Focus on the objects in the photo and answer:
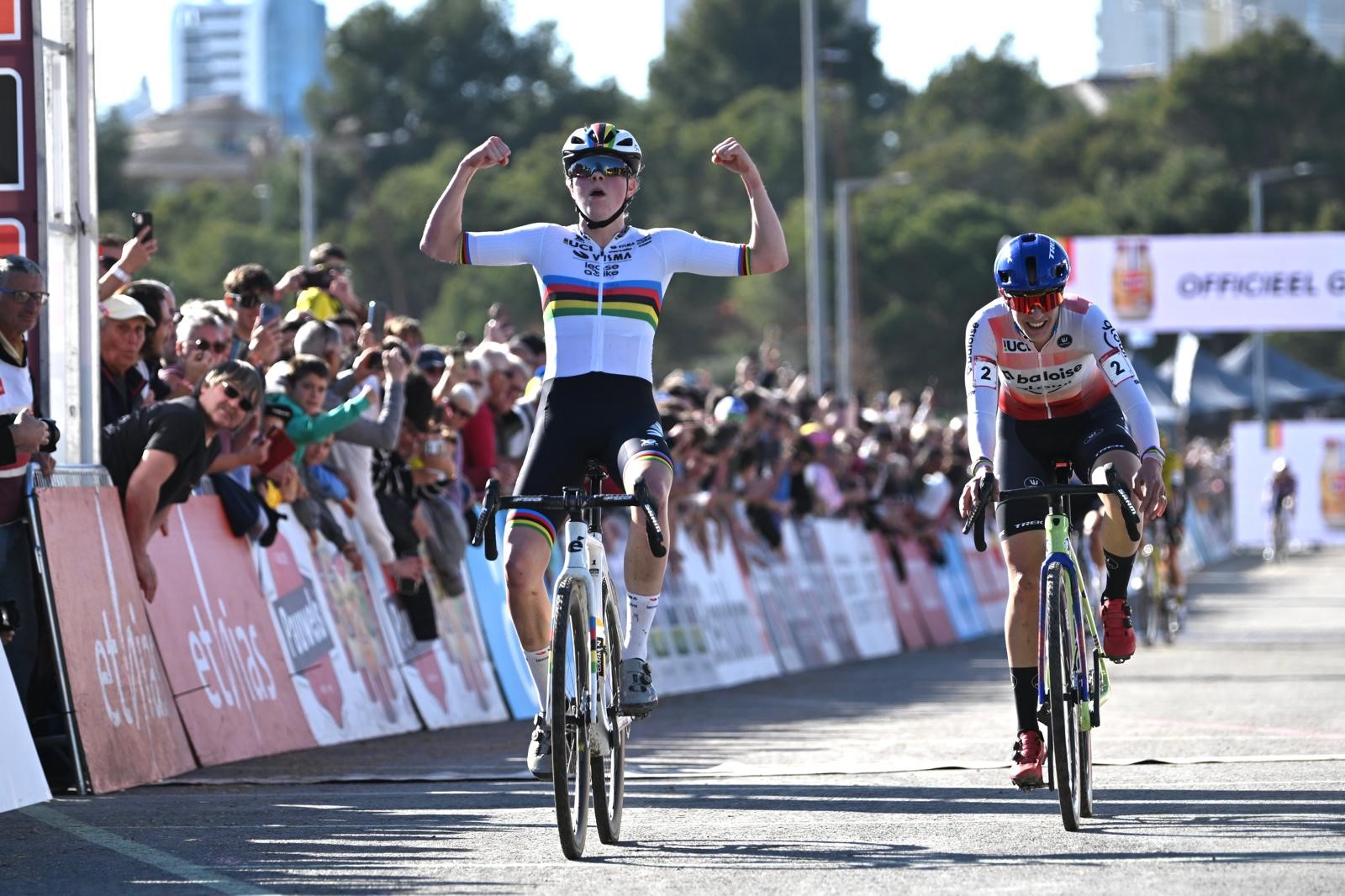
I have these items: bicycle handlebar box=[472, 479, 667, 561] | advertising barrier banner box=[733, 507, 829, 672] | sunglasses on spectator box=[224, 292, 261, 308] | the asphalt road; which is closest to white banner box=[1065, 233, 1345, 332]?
advertising barrier banner box=[733, 507, 829, 672]

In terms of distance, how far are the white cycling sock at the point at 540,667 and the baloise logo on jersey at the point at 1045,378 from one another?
213cm

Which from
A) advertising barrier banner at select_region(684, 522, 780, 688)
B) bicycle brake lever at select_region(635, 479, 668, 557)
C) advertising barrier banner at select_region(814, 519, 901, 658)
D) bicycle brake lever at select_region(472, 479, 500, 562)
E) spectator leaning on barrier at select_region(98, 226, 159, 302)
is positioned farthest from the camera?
advertising barrier banner at select_region(814, 519, 901, 658)

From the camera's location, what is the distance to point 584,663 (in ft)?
28.2

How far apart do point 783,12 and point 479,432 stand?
3928 inches

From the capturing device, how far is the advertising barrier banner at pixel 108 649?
10961 mm

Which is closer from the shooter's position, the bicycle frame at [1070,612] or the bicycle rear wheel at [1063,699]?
the bicycle rear wheel at [1063,699]

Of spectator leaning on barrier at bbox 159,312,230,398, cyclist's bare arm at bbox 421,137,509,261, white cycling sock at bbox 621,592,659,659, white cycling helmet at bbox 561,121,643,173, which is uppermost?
white cycling helmet at bbox 561,121,643,173

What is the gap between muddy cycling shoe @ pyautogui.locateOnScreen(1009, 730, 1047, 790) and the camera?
9.40 metres

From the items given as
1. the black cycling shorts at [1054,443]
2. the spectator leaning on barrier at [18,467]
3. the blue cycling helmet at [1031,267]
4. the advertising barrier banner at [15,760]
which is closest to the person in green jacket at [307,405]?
the spectator leaning on barrier at [18,467]

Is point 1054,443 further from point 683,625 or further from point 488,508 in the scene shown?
point 683,625

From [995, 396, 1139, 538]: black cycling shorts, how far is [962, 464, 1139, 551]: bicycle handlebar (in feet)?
1.31

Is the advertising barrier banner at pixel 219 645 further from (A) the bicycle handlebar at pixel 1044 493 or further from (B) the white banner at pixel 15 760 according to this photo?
(A) the bicycle handlebar at pixel 1044 493

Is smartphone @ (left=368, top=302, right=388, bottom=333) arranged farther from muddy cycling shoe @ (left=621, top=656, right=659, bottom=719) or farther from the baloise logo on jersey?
muddy cycling shoe @ (left=621, top=656, right=659, bottom=719)

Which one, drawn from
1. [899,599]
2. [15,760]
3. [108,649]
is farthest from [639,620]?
[899,599]
